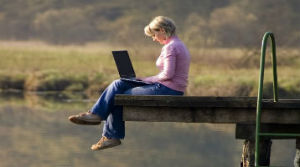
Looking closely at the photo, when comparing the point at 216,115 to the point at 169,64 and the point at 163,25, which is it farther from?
the point at 163,25

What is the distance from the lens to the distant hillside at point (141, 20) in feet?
161

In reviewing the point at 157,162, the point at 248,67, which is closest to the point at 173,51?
the point at 157,162

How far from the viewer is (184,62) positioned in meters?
10.2

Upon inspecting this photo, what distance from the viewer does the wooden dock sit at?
379 inches

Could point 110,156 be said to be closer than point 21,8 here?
Yes

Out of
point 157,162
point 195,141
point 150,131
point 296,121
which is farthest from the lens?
point 150,131

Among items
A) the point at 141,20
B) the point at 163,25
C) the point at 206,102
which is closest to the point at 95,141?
the point at 163,25

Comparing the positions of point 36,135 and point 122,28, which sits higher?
point 122,28

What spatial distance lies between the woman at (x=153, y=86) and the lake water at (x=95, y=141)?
25.4 ft

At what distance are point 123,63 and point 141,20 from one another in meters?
46.1

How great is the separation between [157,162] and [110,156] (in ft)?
4.44

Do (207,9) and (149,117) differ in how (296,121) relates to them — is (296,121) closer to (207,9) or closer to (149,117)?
(149,117)

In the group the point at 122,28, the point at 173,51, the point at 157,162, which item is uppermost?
the point at 122,28

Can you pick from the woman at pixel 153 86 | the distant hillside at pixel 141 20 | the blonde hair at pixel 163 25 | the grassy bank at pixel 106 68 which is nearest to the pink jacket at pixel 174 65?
the woman at pixel 153 86
